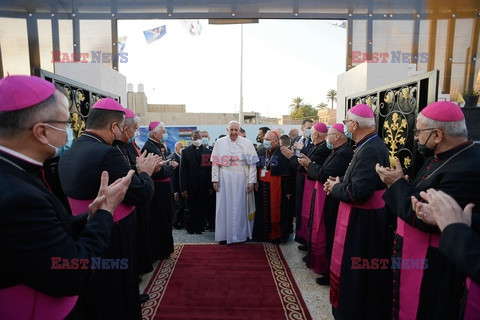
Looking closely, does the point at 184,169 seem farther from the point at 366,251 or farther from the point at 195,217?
the point at 366,251

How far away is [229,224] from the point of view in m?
5.16

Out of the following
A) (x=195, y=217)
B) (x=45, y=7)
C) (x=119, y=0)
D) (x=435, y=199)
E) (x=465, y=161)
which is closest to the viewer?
(x=435, y=199)

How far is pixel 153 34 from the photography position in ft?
23.5

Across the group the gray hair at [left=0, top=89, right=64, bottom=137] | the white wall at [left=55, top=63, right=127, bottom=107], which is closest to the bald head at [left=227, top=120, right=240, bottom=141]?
the white wall at [left=55, top=63, right=127, bottom=107]

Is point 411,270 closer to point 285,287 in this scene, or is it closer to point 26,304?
point 285,287

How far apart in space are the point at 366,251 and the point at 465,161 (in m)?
1.27

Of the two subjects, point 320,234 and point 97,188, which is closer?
point 97,188

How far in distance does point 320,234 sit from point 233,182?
1.93 m

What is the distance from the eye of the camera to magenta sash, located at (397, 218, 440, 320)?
197 cm

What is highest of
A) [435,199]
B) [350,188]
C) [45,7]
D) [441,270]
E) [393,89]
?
[45,7]

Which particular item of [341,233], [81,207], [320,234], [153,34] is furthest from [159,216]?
[153,34]

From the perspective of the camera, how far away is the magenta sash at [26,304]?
42.0 inches

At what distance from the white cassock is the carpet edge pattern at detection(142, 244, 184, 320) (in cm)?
97

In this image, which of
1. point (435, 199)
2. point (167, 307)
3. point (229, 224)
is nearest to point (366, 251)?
point (435, 199)
